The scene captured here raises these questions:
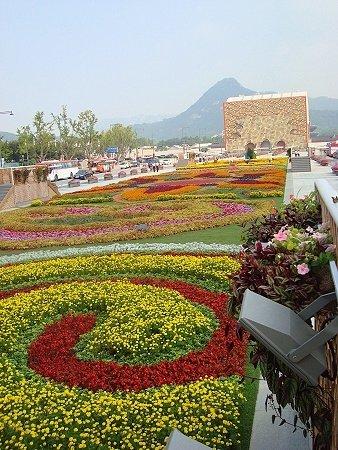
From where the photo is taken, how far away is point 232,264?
8742 mm

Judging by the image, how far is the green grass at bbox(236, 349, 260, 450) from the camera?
13.7 ft

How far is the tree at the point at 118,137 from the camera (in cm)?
9269

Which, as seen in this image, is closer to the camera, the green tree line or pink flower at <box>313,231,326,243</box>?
pink flower at <box>313,231,326,243</box>

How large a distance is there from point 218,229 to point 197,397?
9.03 meters

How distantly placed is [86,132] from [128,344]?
241ft

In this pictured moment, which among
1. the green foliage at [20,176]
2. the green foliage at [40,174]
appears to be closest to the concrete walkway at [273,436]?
the green foliage at [20,176]

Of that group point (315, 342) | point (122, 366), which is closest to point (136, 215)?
point (122, 366)

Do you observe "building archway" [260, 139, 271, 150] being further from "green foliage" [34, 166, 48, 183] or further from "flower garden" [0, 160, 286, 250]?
"flower garden" [0, 160, 286, 250]

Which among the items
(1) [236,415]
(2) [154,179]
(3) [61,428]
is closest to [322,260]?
(1) [236,415]

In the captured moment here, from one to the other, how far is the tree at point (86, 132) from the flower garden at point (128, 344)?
66.2m

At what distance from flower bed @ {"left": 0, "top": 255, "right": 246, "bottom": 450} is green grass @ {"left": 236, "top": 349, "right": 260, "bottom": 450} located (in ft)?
0.32

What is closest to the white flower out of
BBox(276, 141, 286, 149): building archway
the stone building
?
the stone building

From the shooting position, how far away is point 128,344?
5.63 meters

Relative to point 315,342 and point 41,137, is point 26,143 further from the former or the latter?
point 315,342
